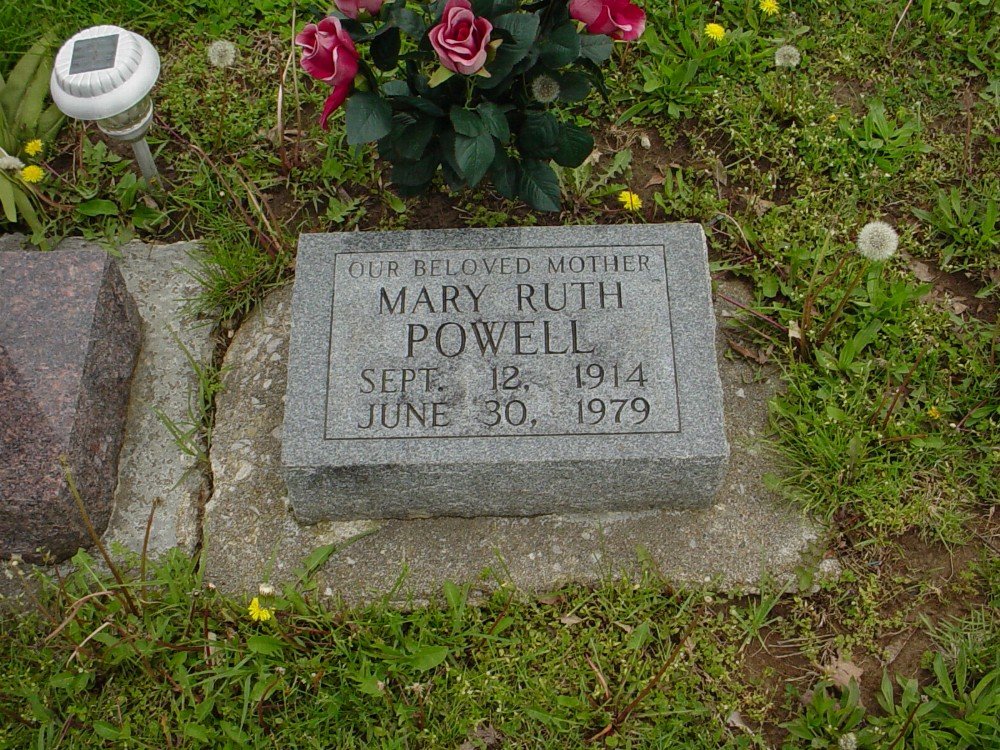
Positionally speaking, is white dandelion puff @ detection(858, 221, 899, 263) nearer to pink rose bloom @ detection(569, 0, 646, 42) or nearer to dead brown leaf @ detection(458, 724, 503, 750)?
pink rose bloom @ detection(569, 0, 646, 42)

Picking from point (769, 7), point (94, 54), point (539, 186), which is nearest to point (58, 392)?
point (94, 54)

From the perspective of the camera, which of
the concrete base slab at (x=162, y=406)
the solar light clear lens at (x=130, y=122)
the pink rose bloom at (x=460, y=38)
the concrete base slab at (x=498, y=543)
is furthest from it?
the solar light clear lens at (x=130, y=122)

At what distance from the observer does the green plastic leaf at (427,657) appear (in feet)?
8.64

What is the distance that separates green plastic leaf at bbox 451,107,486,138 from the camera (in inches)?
109

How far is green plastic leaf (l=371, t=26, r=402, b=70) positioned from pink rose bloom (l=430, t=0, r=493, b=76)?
0.23 meters

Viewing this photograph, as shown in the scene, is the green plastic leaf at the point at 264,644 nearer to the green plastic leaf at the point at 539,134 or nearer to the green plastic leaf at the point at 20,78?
the green plastic leaf at the point at 539,134

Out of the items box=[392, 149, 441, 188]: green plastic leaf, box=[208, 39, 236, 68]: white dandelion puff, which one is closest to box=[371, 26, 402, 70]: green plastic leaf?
box=[392, 149, 441, 188]: green plastic leaf

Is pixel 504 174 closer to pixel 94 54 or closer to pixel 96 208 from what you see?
pixel 94 54

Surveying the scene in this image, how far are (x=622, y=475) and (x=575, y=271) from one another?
2.14 ft

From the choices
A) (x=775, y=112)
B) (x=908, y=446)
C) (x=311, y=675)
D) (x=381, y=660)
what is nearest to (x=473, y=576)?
(x=381, y=660)

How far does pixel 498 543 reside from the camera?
9.52 feet

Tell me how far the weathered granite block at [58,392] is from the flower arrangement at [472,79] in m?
0.94

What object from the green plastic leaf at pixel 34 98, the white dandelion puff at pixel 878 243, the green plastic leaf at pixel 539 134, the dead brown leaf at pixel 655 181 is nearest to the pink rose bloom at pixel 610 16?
the green plastic leaf at pixel 539 134

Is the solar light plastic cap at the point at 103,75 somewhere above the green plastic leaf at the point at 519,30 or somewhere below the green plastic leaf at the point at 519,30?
below
